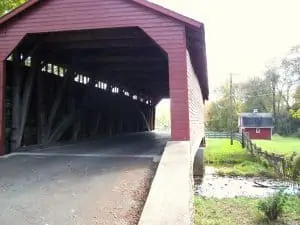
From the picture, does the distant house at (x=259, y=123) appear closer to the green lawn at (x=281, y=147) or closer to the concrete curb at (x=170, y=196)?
the green lawn at (x=281, y=147)

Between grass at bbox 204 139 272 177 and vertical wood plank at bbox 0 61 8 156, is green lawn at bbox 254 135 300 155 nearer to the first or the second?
grass at bbox 204 139 272 177

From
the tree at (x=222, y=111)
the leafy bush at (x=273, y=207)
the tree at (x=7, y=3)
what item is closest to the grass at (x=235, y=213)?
the leafy bush at (x=273, y=207)

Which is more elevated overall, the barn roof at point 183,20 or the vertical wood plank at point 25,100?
the barn roof at point 183,20

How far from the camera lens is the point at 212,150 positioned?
32.0 meters

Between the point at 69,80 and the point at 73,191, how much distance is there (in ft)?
29.2

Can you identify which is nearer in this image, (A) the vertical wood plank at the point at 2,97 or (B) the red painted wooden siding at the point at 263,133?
(A) the vertical wood plank at the point at 2,97

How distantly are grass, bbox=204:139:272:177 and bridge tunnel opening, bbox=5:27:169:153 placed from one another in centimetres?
764

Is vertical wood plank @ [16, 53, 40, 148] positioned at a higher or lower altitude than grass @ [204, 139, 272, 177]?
higher

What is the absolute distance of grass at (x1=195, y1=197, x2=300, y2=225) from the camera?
955 cm

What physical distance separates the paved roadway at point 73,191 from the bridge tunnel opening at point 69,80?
9.58 ft

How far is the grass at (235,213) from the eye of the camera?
9.55 metres

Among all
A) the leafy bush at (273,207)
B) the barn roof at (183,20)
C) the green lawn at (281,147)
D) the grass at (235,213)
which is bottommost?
the grass at (235,213)

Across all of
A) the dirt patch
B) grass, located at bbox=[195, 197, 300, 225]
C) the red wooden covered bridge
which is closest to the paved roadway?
the dirt patch

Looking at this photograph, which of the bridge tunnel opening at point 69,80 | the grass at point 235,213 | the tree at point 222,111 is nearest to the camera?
the grass at point 235,213
